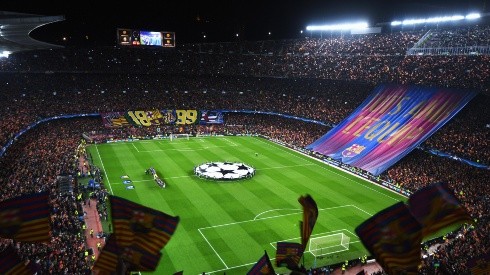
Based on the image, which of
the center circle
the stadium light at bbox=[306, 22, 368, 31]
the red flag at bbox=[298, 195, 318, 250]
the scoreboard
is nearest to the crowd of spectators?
the red flag at bbox=[298, 195, 318, 250]

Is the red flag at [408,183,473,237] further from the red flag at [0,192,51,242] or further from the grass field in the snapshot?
the grass field

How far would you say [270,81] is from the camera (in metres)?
80.4

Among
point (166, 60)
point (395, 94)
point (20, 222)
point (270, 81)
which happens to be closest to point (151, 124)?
point (166, 60)

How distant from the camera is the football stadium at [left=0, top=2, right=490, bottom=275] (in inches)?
353

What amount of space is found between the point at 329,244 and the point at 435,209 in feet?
65.4

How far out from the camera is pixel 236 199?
35.6 meters

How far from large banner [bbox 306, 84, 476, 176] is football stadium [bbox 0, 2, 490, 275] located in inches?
9.1

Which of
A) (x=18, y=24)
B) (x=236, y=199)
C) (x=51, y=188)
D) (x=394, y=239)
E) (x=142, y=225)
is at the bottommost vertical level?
(x=236, y=199)

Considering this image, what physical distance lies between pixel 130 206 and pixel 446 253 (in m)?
21.1

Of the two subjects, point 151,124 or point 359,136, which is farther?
point 151,124

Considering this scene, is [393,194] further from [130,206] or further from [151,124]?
[151,124]

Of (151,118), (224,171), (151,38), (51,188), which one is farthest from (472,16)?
(51,188)

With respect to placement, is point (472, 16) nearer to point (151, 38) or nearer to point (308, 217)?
point (151, 38)

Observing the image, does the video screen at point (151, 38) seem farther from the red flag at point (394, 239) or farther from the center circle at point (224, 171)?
the red flag at point (394, 239)
